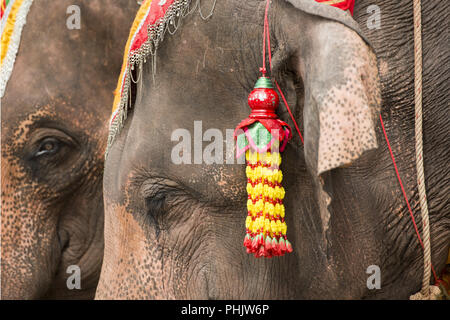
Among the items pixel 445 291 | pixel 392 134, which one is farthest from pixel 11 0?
pixel 445 291

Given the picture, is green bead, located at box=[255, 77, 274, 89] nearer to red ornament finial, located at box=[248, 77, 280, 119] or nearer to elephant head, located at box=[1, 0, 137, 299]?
red ornament finial, located at box=[248, 77, 280, 119]

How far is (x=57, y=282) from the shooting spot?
2.14 meters

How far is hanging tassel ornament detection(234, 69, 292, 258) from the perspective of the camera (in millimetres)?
1299

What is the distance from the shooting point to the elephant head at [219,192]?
1.39 metres

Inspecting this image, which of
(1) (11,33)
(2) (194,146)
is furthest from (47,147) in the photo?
(2) (194,146)

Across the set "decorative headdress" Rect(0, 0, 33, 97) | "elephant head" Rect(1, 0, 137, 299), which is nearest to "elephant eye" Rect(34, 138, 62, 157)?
"elephant head" Rect(1, 0, 137, 299)

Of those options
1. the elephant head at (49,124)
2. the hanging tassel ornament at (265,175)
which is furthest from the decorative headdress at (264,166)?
the elephant head at (49,124)

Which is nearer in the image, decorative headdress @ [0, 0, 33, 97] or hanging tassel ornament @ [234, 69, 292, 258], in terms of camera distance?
hanging tassel ornament @ [234, 69, 292, 258]

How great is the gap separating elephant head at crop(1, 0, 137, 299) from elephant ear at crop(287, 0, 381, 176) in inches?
35.4

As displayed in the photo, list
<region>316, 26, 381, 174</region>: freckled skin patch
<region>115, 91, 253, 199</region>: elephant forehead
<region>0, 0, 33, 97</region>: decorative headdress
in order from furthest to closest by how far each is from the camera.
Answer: <region>0, 0, 33, 97</region>: decorative headdress
<region>115, 91, 253, 199</region>: elephant forehead
<region>316, 26, 381, 174</region>: freckled skin patch

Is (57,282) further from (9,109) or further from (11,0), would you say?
(11,0)

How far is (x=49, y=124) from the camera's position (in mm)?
2043

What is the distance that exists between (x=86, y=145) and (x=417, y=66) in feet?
3.29

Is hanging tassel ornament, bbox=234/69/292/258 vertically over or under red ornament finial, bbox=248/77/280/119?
under
